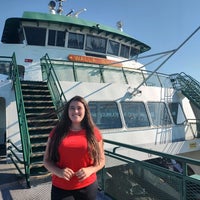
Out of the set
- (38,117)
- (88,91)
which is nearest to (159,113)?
(88,91)

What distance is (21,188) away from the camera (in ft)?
16.8

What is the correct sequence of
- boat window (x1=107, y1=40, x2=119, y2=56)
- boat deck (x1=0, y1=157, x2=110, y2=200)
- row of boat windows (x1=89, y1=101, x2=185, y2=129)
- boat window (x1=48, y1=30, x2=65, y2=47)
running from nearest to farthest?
boat deck (x1=0, y1=157, x2=110, y2=200), row of boat windows (x1=89, y1=101, x2=185, y2=129), boat window (x1=48, y1=30, x2=65, y2=47), boat window (x1=107, y1=40, x2=119, y2=56)

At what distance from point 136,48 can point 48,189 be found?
36.0 ft

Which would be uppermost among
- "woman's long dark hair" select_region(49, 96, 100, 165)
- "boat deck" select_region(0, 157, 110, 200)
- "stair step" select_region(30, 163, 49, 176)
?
"woman's long dark hair" select_region(49, 96, 100, 165)

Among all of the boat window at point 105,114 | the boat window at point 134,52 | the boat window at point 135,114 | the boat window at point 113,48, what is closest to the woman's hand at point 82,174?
the boat window at point 105,114

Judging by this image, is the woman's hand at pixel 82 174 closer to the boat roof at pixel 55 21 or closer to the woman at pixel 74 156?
the woman at pixel 74 156

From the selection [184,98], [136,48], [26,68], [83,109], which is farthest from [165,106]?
[83,109]

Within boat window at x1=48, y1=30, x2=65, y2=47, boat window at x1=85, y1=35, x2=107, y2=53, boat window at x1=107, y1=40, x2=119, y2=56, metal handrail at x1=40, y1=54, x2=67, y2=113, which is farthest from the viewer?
boat window at x1=107, y1=40, x2=119, y2=56

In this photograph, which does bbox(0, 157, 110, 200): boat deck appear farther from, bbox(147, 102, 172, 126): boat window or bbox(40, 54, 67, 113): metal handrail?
bbox(147, 102, 172, 126): boat window

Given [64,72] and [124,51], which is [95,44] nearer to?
[124,51]

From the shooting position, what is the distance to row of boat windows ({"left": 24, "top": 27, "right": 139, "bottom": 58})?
11109mm

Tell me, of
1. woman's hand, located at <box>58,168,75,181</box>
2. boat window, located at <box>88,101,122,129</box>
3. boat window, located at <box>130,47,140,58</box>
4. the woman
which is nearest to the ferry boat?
boat window, located at <box>88,101,122,129</box>

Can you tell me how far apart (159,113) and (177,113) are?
1348 mm

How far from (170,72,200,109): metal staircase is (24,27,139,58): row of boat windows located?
10.6 feet
